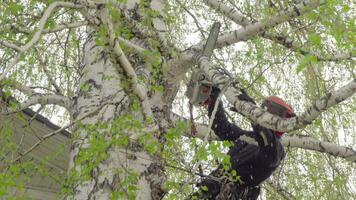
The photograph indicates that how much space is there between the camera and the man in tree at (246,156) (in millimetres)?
4316

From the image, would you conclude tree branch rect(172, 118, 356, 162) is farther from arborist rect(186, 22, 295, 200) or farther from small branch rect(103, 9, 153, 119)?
small branch rect(103, 9, 153, 119)

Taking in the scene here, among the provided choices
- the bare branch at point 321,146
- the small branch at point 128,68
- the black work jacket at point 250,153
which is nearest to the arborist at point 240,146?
the black work jacket at point 250,153

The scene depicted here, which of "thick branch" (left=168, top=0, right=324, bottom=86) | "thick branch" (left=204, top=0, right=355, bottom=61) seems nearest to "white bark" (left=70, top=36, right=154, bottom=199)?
"thick branch" (left=168, top=0, right=324, bottom=86)

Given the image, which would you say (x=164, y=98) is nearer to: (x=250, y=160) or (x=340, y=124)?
(x=250, y=160)

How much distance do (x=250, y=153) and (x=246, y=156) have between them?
0.13ft

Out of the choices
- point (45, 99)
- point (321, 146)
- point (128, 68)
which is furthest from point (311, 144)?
point (45, 99)

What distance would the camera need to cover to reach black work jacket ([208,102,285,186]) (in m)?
4.28

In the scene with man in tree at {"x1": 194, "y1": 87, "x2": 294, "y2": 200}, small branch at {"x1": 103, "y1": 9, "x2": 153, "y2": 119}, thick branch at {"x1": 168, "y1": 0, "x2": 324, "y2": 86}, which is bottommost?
small branch at {"x1": 103, "y1": 9, "x2": 153, "y2": 119}

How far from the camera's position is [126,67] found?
339 cm

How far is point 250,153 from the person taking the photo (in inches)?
180

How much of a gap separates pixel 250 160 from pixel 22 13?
206 cm

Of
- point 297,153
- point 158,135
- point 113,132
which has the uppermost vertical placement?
point 297,153

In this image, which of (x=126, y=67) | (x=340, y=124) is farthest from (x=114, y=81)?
(x=340, y=124)

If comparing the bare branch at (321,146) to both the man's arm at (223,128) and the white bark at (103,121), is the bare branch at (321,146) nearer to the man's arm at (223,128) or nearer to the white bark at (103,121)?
the man's arm at (223,128)
